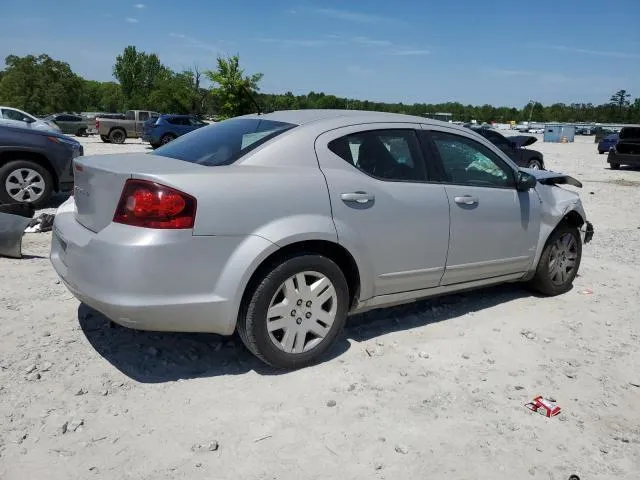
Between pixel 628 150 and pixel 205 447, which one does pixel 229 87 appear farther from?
pixel 205 447

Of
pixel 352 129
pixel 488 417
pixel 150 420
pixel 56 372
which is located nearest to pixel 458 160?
pixel 352 129

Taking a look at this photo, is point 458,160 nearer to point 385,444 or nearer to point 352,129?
point 352,129

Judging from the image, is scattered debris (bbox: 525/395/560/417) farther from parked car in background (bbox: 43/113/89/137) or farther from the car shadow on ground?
parked car in background (bbox: 43/113/89/137)

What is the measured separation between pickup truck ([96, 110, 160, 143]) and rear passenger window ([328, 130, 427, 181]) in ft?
88.1

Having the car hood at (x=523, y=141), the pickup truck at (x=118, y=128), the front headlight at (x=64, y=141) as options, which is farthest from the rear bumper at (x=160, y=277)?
the pickup truck at (x=118, y=128)

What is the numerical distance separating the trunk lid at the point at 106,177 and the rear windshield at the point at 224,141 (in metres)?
0.16

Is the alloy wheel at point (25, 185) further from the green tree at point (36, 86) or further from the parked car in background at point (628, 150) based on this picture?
the green tree at point (36, 86)

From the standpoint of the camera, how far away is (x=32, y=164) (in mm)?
7605

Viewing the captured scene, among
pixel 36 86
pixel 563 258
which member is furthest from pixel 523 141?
pixel 36 86

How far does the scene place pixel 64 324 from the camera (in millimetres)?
4031

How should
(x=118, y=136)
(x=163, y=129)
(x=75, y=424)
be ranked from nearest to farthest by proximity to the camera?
(x=75, y=424), (x=163, y=129), (x=118, y=136)

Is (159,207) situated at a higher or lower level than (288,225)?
higher

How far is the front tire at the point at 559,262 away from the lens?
502 centimetres

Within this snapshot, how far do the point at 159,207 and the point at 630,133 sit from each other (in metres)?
22.7
